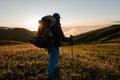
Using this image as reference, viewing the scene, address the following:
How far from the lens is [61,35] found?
1037 cm

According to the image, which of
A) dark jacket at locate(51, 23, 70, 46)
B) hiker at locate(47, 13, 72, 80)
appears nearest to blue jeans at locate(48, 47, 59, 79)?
hiker at locate(47, 13, 72, 80)

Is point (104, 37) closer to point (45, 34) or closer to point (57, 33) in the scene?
point (57, 33)

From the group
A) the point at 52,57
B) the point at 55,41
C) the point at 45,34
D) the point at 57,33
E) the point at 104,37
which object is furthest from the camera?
the point at 104,37

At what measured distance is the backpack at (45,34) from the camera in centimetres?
991

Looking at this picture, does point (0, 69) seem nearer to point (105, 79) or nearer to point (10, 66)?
point (10, 66)

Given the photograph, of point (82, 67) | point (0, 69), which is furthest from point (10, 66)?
point (82, 67)

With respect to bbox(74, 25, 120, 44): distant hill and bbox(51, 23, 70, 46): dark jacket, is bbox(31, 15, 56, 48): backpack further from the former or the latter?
bbox(74, 25, 120, 44): distant hill

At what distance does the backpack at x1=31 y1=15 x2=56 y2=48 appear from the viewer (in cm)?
991

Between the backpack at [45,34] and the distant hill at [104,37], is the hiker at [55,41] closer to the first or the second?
the backpack at [45,34]

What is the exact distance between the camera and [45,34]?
32.6 ft

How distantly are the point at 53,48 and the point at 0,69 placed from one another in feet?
14.8

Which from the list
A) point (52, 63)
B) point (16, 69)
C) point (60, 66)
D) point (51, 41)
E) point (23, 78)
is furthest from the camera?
point (60, 66)

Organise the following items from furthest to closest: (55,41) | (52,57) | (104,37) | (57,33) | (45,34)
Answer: (104,37) < (52,57) < (55,41) < (57,33) < (45,34)

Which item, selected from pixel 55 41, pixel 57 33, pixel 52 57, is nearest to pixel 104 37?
pixel 52 57
